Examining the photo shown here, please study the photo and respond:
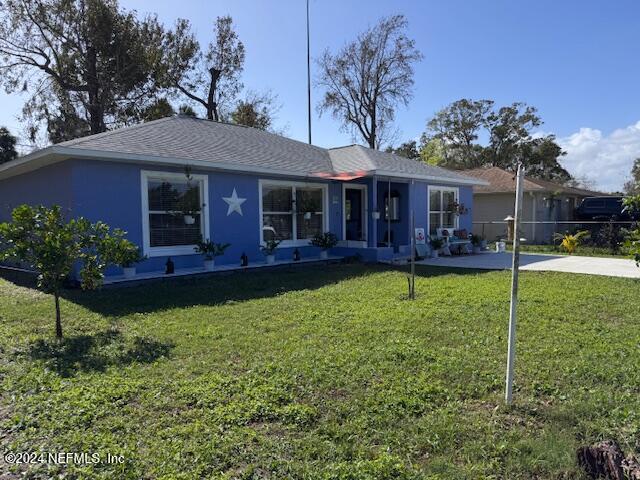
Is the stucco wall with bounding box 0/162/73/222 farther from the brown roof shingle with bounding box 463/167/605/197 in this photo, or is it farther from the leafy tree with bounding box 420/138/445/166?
the leafy tree with bounding box 420/138/445/166

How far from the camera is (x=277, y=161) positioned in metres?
11.8

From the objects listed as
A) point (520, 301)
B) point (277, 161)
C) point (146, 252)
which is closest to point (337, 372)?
point (520, 301)

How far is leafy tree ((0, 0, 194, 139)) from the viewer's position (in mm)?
21797

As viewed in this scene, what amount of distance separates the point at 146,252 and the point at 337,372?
662 centimetres

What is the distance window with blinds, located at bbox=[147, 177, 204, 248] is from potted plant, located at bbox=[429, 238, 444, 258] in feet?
25.0

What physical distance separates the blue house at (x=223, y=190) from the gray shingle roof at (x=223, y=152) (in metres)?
0.04

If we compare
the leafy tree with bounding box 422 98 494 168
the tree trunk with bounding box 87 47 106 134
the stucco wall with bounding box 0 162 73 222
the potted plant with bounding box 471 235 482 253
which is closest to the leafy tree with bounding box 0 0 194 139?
the tree trunk with bounding box 87 47 106 134

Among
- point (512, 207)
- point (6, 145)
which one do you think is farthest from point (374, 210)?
point (6, 145)

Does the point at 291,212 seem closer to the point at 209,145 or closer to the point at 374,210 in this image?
the point at 374,210

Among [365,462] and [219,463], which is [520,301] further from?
[219,463]

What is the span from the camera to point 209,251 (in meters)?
9.74

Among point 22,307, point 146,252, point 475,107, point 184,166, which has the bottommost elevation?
point 22,307

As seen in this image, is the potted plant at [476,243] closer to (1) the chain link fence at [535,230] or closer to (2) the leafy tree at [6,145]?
(1) the chain link fence at [535,230]

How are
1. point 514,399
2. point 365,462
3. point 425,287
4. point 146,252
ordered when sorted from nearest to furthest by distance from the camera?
1. point 365,462
2. point 514,399
3. point 425,287
4. point 146,252
